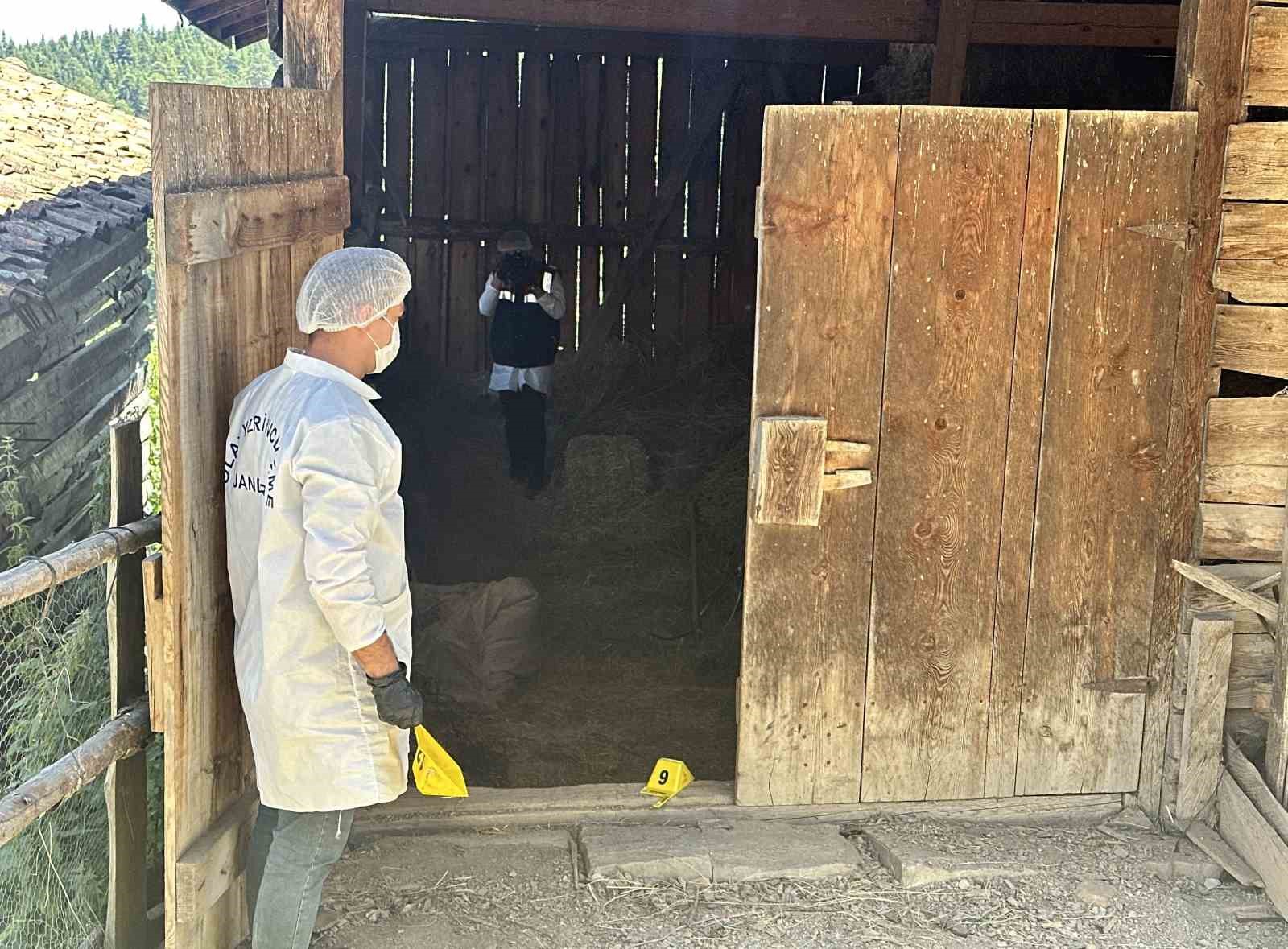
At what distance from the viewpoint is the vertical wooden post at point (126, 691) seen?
359cm

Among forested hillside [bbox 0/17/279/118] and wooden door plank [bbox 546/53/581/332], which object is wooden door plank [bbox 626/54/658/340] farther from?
forested hillside [bbox 0/17/279/118]

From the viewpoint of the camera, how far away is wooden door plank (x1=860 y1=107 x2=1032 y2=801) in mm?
4172

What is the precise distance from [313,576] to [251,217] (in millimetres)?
962

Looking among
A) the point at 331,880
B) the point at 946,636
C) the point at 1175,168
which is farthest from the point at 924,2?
the point at 331,880

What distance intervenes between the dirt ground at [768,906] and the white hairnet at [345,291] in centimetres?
175

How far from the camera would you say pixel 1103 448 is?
4395 mm

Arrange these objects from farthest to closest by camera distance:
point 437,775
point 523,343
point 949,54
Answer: point 523,343 < point 949,54 < point 437,775

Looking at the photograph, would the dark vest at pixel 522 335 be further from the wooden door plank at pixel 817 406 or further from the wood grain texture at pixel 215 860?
the wood grain texture at pixel 215 860

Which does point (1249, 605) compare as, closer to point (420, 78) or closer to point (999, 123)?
point (999, 123)

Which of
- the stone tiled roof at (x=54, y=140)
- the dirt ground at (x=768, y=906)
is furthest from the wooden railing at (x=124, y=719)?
the stone tiled roof at (x=54, y=140)

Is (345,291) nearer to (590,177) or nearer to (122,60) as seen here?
(590,177)

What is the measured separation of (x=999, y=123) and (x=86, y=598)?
3877 mm

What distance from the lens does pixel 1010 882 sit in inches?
168

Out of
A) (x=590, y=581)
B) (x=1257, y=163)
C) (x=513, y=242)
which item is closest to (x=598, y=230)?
(x=513, y=242)
